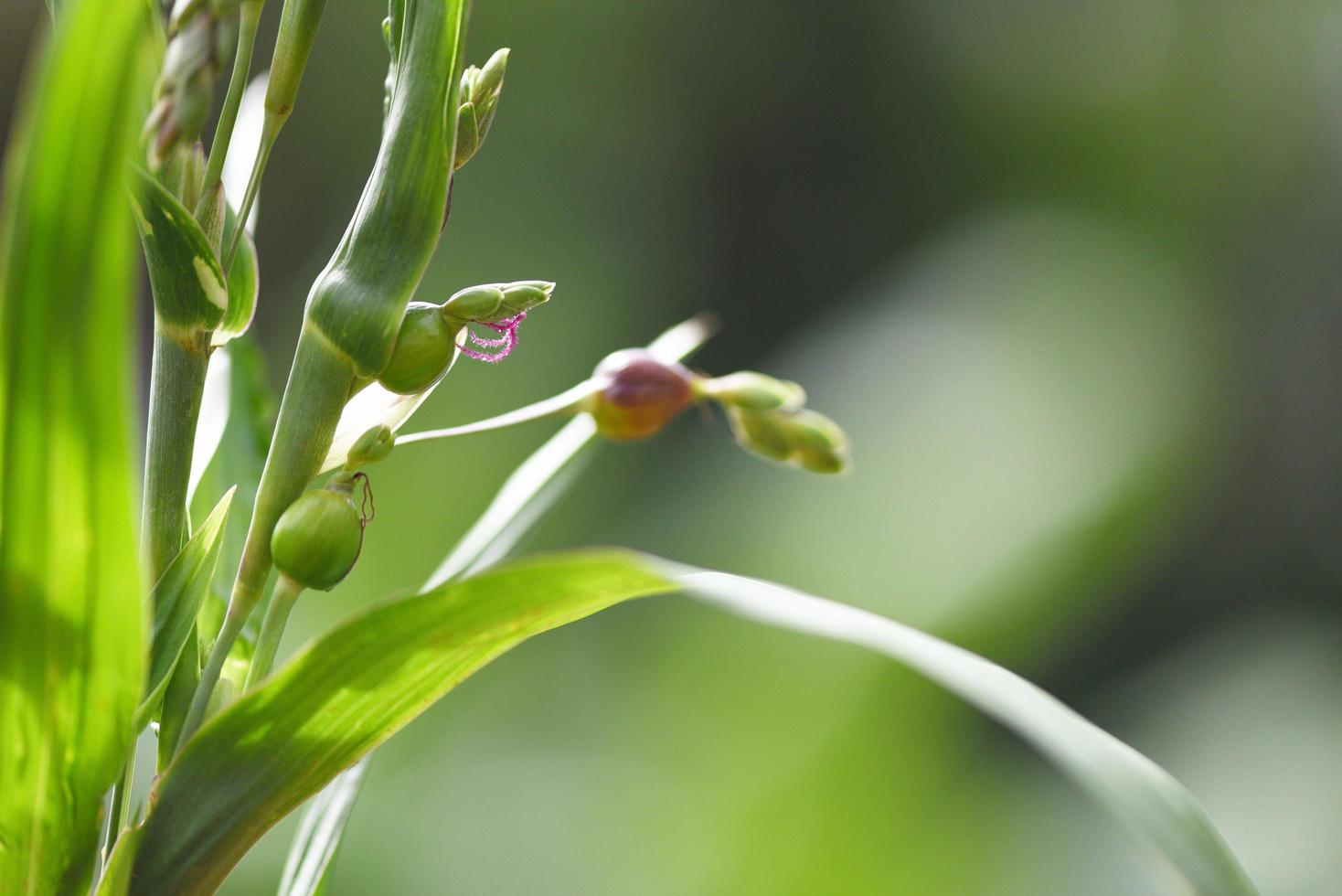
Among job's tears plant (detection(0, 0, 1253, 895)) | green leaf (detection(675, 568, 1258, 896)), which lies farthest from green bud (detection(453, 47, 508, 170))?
green leaf (detection(675, 568, 1258, 896))

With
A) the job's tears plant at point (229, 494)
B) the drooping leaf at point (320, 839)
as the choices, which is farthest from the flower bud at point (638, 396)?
the drooping leaf at point (320, 839)

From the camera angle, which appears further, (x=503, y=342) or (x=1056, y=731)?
(x=503, y=342)

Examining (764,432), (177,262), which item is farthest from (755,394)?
(177,262)

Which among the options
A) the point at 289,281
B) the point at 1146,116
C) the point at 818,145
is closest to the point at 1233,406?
the point at 1146,116

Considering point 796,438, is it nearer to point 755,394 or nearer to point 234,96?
point 755,394

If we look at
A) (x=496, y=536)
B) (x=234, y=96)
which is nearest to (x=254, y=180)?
(x=234, y=96)

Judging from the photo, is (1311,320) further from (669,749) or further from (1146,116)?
(669,749)

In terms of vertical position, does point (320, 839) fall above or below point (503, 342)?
below
